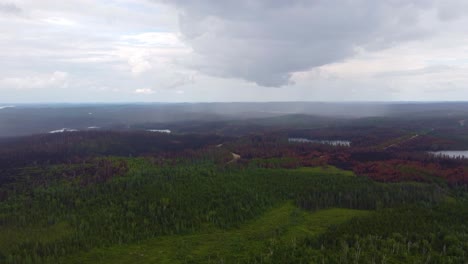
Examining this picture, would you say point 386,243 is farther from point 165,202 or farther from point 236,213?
point 165,202

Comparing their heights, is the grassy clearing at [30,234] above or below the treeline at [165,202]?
below

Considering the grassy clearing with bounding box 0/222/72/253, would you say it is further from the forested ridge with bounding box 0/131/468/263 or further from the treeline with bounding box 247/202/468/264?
the treeline with bounding box 247/202/468/264

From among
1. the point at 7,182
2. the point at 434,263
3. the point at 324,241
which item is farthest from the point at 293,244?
the point at 7,182

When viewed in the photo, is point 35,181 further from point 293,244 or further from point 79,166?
point 293,244

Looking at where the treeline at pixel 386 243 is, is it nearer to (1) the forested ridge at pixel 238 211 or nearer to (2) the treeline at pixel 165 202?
(1) the forested ridge at pixel 238 211

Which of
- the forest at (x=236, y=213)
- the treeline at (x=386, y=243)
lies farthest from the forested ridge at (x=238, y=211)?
the forest at (x=236, y=213)

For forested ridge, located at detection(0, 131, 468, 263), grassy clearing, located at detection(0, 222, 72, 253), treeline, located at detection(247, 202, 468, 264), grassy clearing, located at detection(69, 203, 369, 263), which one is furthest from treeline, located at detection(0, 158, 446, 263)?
treeline, located at detection(247, 202, 468, 264)
